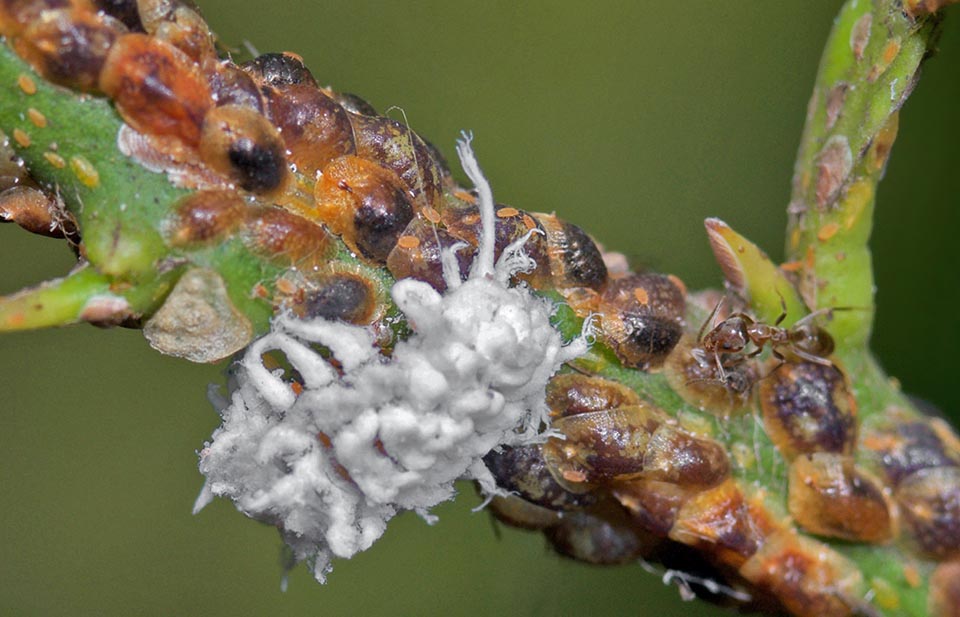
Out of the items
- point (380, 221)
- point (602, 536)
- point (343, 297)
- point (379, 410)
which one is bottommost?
point (602, 536)

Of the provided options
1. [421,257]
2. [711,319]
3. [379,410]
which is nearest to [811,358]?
[711,319]

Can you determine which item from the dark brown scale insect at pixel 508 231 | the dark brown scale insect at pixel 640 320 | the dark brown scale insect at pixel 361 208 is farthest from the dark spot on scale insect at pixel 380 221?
the dark brown scale insect at pixel 640 320

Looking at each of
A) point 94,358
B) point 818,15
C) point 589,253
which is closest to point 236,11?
point 94,358

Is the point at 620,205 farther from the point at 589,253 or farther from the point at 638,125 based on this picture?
the point at 589,253

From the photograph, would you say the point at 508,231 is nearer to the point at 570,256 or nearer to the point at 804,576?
the point at 570,256

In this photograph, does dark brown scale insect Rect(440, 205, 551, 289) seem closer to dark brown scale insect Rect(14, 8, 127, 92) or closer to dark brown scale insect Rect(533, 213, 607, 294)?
dark brown scale insect Rect(533, 213, 607, 294)
